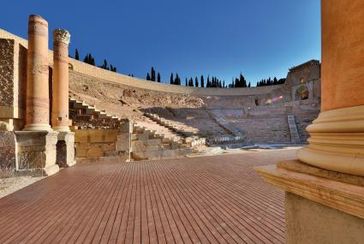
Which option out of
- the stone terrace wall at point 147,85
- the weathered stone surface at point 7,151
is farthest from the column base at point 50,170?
the stone terrace wall at point 147,85

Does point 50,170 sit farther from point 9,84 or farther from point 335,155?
point 335,155

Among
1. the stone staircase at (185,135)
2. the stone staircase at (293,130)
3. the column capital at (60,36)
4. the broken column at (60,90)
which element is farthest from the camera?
the stone staircase at (293,130)

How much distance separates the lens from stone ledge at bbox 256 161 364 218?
119cm

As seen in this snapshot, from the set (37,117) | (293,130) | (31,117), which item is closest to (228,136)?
(293,130)

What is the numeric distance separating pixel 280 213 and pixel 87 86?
26632 millimetres

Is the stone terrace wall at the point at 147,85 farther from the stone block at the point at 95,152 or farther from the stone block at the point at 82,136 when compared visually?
the stone block at the point at 95,152

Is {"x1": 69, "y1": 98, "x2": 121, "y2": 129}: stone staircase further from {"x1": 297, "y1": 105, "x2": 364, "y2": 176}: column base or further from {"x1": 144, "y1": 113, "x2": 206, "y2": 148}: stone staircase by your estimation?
{"x1": 297, "y1": 105, "x2": 364, "y2": 176}: column base

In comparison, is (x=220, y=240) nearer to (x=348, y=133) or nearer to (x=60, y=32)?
(x=348, y=133)

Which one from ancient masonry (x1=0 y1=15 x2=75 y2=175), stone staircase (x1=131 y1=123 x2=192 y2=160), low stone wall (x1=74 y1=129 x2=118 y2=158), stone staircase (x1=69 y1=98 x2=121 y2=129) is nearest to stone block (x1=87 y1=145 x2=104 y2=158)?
low stone wall (x1=74 y1=129 x2=118 y2=158)

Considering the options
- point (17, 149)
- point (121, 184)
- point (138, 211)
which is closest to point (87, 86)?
point (17, 149)

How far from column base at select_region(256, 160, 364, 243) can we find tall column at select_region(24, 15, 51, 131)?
28.2ft

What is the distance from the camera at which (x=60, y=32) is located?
34.3 feet

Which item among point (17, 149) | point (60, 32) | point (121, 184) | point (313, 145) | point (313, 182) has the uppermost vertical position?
point (60, 32)

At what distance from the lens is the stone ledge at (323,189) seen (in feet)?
3.90
